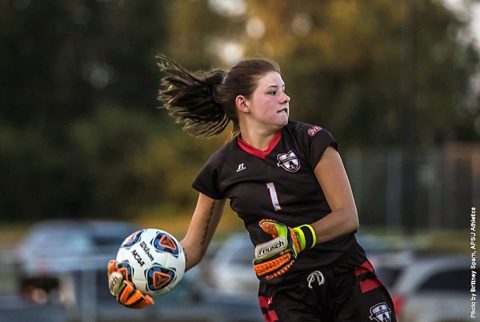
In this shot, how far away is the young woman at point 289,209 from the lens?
5.20 metres

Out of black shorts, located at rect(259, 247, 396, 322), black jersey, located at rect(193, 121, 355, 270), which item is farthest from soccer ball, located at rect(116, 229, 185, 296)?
black shorts, located at rect(259, 247, 396, 322)

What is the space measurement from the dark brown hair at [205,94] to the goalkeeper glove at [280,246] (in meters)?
0.72

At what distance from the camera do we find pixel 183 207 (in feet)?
147

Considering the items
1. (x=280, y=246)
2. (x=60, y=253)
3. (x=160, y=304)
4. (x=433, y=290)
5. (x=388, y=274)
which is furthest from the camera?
(x=60, y=253)

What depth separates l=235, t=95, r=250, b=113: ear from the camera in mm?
5484

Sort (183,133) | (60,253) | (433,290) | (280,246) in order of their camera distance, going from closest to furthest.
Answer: (280,246) → (433,290) → (60,253) → (183,133)

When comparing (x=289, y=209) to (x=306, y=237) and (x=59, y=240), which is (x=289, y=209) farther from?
(x=59, y=240)

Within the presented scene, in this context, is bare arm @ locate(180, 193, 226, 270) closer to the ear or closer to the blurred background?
the ear

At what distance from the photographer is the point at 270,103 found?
5395mm

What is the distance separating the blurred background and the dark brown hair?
26.5ft

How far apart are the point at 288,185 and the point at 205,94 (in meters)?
0.79

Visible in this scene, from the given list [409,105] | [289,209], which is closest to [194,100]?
[289,209]

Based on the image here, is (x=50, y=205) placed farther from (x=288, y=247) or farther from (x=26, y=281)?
(x=288, y=247)

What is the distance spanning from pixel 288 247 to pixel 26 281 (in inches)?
595
